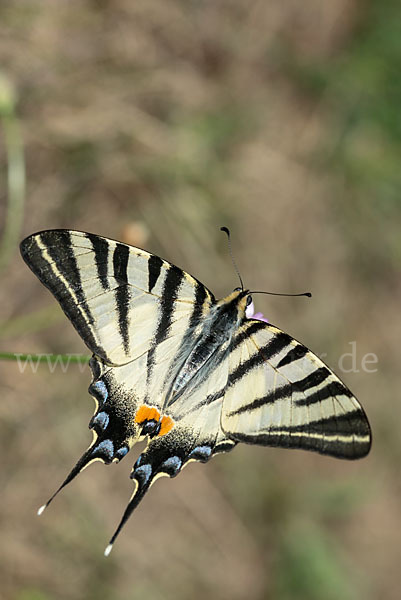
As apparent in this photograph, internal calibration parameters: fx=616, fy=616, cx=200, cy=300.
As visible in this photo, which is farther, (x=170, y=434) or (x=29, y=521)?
(x=29, y=521)

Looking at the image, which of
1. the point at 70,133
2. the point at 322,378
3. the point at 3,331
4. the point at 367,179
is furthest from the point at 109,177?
the point at 322,378

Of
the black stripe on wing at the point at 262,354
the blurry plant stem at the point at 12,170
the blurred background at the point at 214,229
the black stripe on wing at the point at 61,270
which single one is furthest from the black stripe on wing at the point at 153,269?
the blurry plant stem at the point at 12,170

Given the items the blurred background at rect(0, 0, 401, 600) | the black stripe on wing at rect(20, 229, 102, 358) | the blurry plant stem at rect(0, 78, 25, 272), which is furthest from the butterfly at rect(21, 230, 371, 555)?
the blurry plant stem at rect(0, 78, 25, 272)

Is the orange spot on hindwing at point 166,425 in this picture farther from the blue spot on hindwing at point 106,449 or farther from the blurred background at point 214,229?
the blurred background at point 214,229

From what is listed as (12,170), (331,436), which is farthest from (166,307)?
(12,170)

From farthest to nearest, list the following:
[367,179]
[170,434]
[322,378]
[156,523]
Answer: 1. [367,179]
2. [156,523]
3. [170,434]
4. [322,378]

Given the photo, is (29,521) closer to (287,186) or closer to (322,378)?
(322,378)

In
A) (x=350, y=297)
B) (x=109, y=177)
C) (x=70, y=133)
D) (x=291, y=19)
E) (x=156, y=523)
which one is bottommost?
(x=156, y=523)
